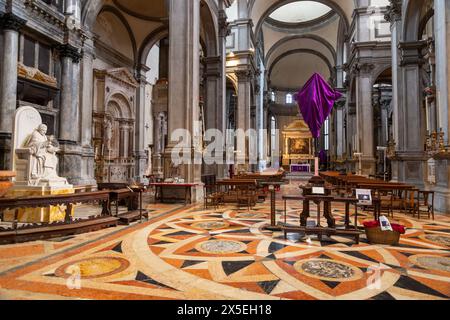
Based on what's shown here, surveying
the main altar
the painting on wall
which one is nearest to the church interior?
the main altar

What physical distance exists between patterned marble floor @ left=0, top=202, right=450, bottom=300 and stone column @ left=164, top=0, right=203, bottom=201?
4.04 m

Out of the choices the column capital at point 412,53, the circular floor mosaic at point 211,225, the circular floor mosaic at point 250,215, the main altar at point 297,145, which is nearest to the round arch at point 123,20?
the circular floor mosaic at point 250,215

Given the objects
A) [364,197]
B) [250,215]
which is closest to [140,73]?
[250,215]

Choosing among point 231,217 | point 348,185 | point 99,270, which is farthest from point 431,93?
point 99,270

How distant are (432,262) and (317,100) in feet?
11.7

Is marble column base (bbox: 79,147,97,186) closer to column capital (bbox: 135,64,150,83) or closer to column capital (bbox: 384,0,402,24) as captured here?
column capital (bbox: 135,64,150,83)

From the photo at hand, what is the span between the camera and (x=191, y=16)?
9430 mm

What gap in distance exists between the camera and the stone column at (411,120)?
10.6m

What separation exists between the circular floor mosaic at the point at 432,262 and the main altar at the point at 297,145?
92.7 ft

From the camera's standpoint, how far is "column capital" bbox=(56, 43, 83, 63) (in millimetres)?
10306


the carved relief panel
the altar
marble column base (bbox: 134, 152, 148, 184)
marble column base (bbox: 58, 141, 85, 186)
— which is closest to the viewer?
marble column base (bbox: 58, 141, 85, 186)

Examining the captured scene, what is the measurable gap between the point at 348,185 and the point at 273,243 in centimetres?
592

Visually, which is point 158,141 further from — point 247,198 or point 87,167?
point 247,198

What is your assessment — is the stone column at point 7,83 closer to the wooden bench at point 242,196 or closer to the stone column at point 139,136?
the wooden bench at point 242,196
